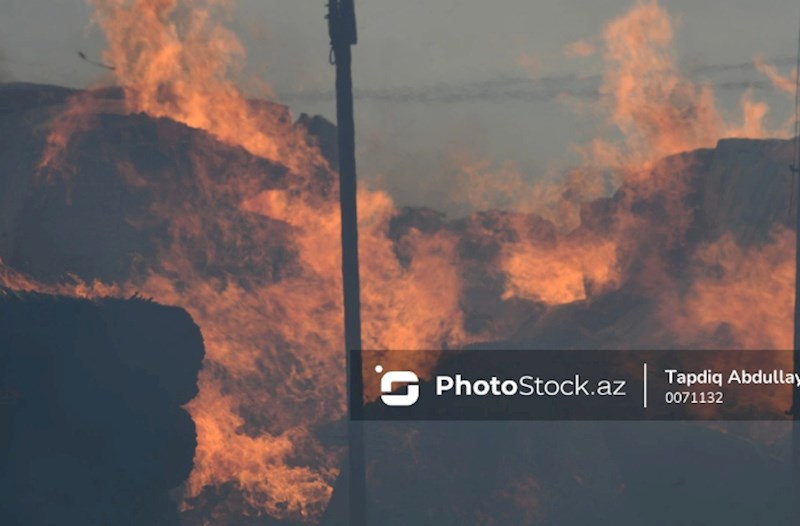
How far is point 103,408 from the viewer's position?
67.5 feet

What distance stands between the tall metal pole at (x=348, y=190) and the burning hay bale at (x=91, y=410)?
336 centimetres

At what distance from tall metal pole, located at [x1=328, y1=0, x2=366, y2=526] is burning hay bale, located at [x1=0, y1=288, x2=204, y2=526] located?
3.36 metres

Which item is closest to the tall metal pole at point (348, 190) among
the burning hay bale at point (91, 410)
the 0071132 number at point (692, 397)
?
the burning hay bale at point (91, 410)

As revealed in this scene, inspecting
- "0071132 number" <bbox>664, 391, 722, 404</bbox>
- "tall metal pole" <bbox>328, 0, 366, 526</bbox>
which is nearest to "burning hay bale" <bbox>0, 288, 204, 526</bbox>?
"tall metal pole" <bbox>328, 0, 366, 526</bbox>

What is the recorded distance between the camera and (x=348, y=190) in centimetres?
2020

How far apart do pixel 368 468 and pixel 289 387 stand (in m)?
3.13

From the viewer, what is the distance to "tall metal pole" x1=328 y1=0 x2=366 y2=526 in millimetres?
20188

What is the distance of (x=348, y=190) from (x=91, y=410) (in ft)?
20.7

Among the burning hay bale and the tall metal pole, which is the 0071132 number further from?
the burning hay bale

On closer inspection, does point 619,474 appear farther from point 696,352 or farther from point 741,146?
point 741,146

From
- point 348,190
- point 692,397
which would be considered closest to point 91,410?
point 348,190

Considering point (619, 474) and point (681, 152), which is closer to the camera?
point (619, 474)

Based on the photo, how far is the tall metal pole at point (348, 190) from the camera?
66.2 ft

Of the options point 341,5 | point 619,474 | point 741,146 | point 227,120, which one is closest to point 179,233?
point 227,120
